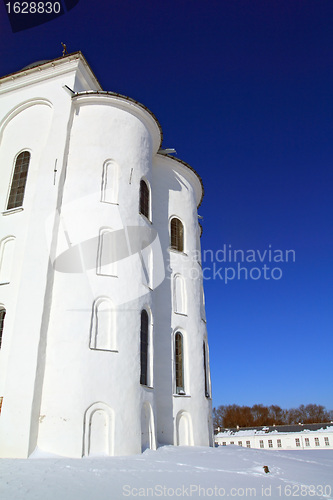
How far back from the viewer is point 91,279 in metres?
13.0

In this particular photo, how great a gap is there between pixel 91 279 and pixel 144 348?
310 centimetres

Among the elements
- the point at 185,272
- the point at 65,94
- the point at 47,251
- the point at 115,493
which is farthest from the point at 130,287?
the point at 65,94

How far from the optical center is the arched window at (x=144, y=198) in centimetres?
1616

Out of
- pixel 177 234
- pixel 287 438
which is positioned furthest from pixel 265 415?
pixel 177 234

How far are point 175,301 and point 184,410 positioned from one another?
4.34m

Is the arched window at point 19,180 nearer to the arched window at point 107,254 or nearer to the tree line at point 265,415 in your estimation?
the arched window at point 107,254

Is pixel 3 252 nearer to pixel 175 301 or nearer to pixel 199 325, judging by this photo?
pixel 175 301

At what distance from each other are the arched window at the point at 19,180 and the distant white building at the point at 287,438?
42.1 metres

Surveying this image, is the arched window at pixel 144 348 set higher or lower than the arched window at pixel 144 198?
lower

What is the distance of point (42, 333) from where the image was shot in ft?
38.8

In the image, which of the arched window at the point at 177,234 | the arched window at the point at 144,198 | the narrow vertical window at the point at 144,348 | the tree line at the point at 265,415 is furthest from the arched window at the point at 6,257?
the tree line at the point at 265,415

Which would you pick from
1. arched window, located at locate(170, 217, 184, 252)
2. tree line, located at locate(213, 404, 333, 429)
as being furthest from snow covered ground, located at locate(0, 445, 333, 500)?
tree line, located at locate(213, 404, 333, 429)

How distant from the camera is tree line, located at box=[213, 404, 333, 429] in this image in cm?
8300

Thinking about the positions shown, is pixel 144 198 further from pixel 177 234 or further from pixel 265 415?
pixel 265 415
